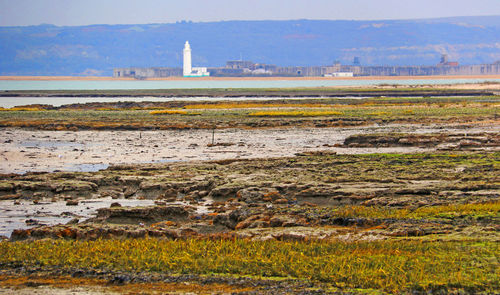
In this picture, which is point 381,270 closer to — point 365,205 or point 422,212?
point 422,212

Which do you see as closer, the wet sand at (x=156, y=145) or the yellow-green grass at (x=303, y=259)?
the yellow-green grass at (x=303, y=259)

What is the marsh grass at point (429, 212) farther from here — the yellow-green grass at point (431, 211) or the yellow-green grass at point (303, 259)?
the yellow-green grass at point (303, 259)

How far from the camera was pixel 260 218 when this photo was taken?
14.6m

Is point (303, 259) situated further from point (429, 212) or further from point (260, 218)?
point (429, 212)

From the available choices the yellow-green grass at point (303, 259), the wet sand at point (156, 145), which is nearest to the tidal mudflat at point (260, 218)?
the yellow-green grass at point (303, 259)

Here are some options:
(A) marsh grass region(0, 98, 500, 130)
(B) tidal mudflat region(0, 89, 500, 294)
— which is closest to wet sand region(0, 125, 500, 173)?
(B) tidal mudflat region(0, 89, 500, 294)

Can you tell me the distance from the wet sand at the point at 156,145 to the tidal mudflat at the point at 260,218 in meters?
0.16

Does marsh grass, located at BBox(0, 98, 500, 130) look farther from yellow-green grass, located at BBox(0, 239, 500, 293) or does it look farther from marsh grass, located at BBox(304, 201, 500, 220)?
yellow-green grass, located at BBox(0, 239, 500, 293)

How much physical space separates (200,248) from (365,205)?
203 inches

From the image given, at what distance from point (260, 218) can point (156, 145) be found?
1845 centimetres

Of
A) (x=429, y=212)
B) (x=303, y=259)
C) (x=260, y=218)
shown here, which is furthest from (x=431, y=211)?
→ (x=303, y=259)

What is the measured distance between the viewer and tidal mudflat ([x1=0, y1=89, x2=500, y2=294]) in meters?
10.5

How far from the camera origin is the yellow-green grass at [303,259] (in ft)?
33.0

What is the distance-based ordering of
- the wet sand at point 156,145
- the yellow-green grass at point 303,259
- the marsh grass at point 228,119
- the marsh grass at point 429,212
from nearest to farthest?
the yellow-green grass at point 303,259 → the marsh grass at point 429,212 → the wet sand at point 156,145 → the marsh grass at point 228,119
